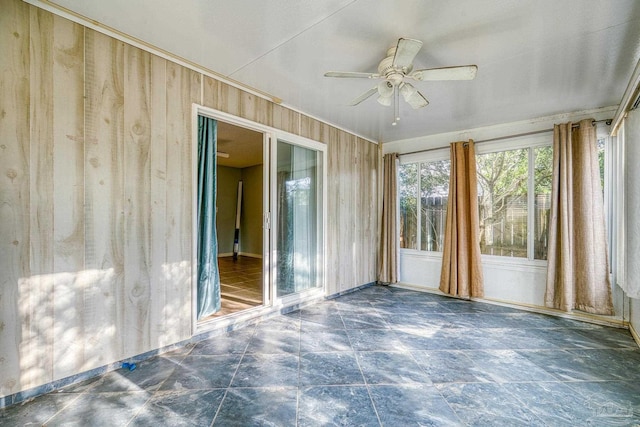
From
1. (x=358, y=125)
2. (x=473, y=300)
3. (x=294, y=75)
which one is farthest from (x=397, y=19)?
(x=473, y=300)

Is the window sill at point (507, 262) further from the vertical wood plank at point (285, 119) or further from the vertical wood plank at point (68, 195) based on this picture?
the vertical wood plank at point (68, 195)

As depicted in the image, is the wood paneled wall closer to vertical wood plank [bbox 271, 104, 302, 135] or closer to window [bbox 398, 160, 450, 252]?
vertical wood plank [bbox 271, 104, 302, 135]

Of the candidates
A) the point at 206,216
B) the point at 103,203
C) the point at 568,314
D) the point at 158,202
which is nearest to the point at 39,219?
the point at 103,203

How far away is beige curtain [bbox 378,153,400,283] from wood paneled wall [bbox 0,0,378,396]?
9.98 feet

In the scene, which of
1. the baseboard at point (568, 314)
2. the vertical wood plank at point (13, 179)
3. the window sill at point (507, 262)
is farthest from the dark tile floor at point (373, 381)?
the window sill at point (507, 262)

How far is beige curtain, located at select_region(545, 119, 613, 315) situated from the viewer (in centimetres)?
302

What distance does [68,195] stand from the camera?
179 centimetres

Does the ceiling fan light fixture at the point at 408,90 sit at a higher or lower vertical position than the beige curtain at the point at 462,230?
higher

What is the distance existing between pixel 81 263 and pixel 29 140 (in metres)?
0.83

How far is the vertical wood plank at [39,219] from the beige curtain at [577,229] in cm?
478

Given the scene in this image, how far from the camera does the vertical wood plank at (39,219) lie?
166cm

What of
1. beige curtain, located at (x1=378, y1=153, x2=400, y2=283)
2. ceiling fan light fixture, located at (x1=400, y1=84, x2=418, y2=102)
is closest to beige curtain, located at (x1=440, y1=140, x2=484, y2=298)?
beige curtain, located at (x1=378, y1=153, x2=400, y2=283)

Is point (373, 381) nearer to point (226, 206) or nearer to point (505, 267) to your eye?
point (505, 267)

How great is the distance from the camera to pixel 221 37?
2027 millimetres
